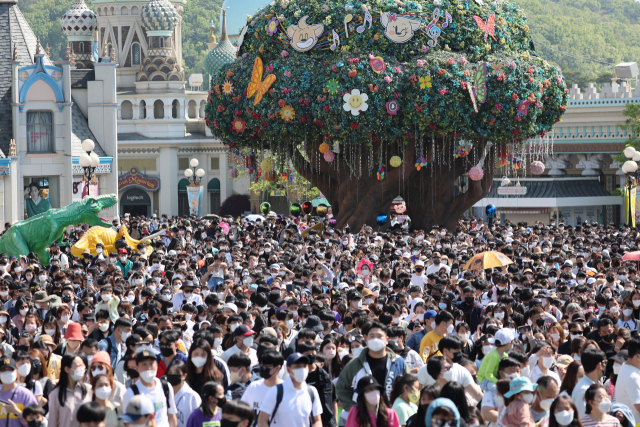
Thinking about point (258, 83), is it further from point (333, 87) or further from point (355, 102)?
Result: point (355, 102)

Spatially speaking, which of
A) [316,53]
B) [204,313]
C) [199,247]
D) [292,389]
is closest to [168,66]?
[316,53]

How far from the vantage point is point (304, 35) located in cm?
3072

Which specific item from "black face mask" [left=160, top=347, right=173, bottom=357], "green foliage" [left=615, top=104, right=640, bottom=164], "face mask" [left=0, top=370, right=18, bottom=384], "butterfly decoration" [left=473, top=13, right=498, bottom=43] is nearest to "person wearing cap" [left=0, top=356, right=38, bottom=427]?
"face mask" [left=0, top=370, right=18, bottom=384]

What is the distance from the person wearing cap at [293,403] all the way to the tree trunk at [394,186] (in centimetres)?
2300

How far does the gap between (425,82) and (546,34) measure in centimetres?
9597

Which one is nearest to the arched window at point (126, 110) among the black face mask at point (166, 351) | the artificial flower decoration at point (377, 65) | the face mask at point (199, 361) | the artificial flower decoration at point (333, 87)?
the artificial flower decoration at point (333, 87)

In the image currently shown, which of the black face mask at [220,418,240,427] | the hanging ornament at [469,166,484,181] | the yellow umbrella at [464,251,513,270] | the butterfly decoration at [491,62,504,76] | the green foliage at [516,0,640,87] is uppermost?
the green foliage at [516,0,640,87]

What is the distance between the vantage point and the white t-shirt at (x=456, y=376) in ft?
27.5

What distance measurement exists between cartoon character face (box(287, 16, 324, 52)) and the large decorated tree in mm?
31

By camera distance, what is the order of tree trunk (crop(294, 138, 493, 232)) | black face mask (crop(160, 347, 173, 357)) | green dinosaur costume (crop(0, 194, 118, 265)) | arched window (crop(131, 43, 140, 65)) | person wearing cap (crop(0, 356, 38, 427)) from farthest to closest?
arched window (crop(131, 43, 140, 65))
tree trunk (crop(294, 138, 493, 232))
green dinosaur costume (crop(0, 194, 118, 265))
black face mask (crop(160, 347, 173, 357))
person wearing cap (crop(0, 356, 38, 427))

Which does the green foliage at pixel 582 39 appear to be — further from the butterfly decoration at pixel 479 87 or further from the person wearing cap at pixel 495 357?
the person wearing cap at pixel 495 357

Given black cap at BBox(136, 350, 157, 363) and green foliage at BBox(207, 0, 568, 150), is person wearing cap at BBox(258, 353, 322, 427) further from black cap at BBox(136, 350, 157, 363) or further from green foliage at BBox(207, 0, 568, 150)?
green foliage at BBox(207, 0, 568, 150)

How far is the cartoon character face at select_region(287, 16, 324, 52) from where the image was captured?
30562 millimetres

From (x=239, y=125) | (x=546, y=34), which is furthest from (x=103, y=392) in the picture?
(x=546, y=34)
